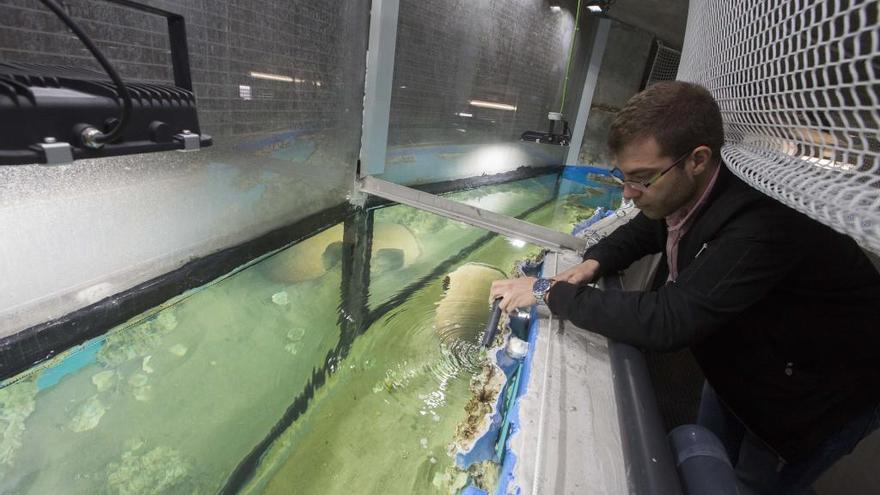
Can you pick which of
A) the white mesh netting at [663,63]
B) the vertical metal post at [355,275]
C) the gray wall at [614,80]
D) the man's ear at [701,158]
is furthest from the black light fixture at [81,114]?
the white mesh netting at [663,63]

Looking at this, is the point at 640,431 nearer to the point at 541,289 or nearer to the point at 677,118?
the point at 541,289

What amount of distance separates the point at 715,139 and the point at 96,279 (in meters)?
1.87

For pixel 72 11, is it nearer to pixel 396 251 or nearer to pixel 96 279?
pixel 96 279

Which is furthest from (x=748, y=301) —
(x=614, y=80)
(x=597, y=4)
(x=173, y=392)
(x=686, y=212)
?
(x=614, y=80)

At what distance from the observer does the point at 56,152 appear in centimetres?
55

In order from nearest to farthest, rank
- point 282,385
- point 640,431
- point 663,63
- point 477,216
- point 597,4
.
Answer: point 640,431, point 282,385, point 477,216, point 597,4, point 663,63

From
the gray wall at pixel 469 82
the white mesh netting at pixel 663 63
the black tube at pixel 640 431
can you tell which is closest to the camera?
the black tube at pixel 640 431

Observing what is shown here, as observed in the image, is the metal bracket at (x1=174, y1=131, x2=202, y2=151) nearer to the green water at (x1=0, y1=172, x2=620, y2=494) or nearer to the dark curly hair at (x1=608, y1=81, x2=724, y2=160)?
the green water at (x1=0, y1=172, x2=620, y2=494)

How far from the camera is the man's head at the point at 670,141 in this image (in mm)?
995

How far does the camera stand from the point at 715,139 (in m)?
1.02

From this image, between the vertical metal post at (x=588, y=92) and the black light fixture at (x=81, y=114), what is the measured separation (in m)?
6.21

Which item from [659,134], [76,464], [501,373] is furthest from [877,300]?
[76,464]

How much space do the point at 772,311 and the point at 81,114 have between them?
1.54 meters

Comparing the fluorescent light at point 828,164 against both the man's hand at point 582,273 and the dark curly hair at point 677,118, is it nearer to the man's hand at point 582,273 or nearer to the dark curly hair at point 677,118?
the dark curly hair at point 677,118
